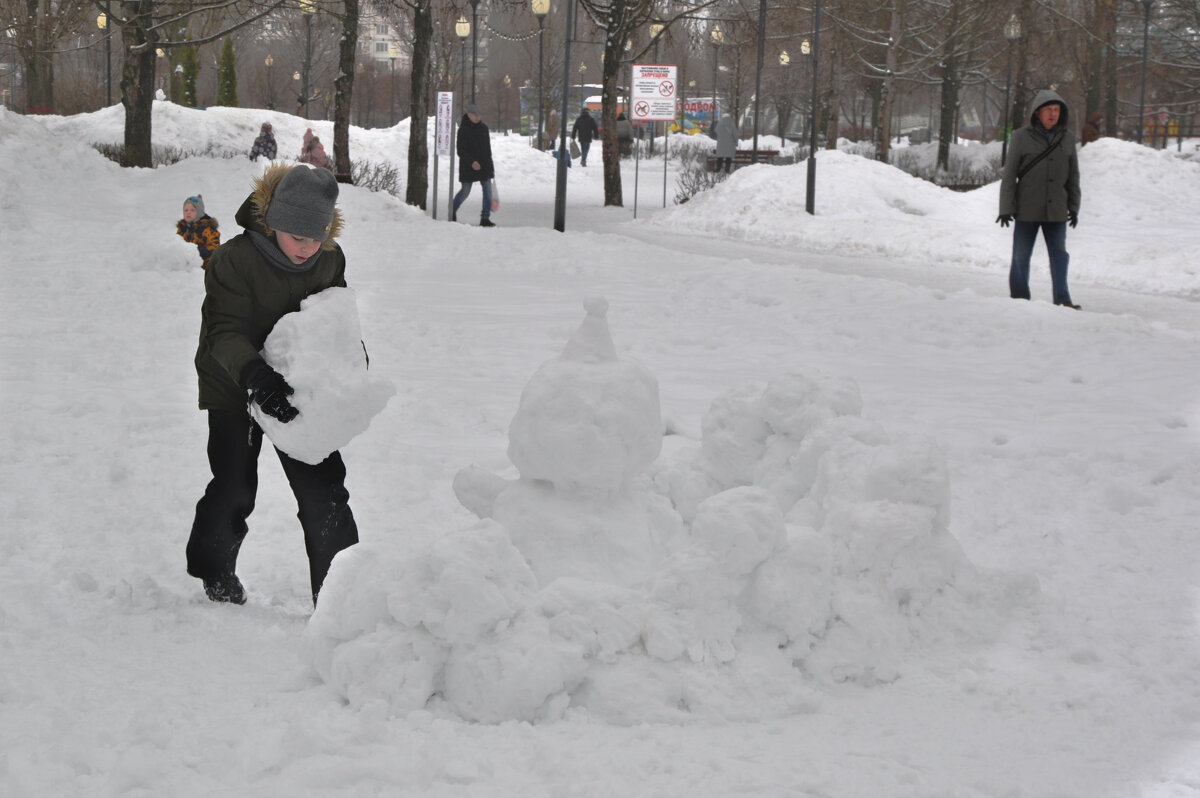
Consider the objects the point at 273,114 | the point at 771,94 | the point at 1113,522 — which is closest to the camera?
the point at 1113,522

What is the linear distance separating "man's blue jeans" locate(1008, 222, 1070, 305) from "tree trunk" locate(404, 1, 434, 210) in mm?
11582

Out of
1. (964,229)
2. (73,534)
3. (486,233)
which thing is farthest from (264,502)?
(964,229)

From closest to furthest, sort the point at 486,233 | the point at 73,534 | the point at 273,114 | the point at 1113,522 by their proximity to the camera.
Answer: the point at 73,534
the point at 1113,522
the point at 486,233
the point at 273,114

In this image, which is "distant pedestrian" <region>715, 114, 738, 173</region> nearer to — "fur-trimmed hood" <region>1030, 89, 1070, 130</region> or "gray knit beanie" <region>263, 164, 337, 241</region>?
"fur-trimmed hood" <region>1030, 89, 1070, 130</region>

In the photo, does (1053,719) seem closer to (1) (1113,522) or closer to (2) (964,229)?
(1) (1113,522)

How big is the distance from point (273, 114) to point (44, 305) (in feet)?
95.8

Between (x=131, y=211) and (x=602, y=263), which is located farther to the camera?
(x=131, y=211)

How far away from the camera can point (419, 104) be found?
1933 centimetres

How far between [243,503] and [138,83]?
1694cm

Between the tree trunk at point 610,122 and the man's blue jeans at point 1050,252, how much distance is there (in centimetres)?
1270

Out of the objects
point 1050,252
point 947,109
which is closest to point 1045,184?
point 1050,252

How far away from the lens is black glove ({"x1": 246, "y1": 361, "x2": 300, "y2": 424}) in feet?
11.3

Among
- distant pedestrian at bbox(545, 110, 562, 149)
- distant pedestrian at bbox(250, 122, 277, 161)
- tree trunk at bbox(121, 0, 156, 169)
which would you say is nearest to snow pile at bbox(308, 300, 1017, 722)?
tree trunk at bbox(121, 0, 156, 169)

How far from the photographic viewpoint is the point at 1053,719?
305 cm
